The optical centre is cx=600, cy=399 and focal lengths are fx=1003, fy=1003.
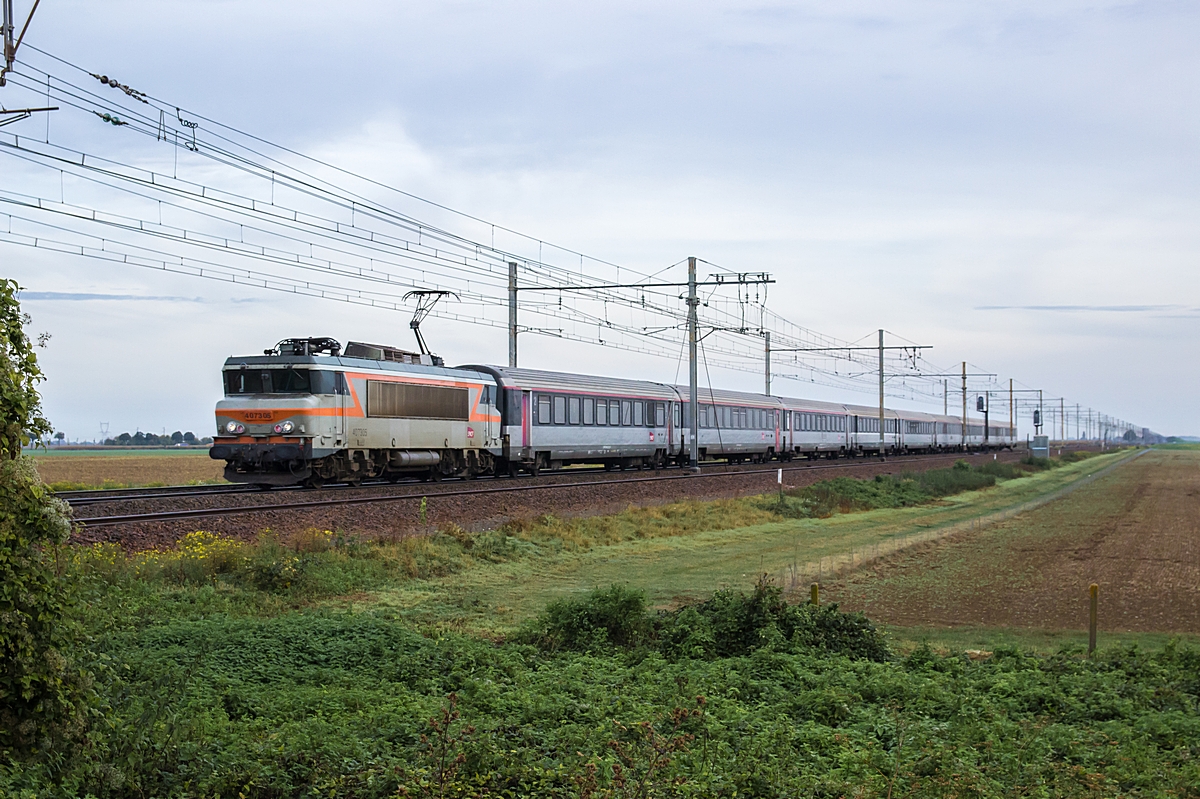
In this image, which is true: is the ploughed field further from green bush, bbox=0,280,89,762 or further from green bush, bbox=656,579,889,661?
green bush, bbox=0,280,89,762

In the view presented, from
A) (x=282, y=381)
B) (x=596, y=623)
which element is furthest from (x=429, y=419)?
(x=596, y=623)

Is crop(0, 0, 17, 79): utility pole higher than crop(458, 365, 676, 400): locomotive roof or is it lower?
higher

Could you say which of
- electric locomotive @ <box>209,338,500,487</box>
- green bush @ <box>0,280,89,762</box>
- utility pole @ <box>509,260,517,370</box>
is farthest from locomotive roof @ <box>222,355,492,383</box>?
green bush @ <box>0,280,89,762</box>

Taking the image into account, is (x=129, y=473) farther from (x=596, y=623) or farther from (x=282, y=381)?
(x=596, y=623)

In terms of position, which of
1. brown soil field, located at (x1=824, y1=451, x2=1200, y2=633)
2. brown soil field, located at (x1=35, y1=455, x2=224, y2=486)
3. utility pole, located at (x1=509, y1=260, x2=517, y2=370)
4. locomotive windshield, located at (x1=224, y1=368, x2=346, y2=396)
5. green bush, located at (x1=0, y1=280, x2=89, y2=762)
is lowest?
brown soil field, located at (x1=824, y1=451, x2=1200, y2=633)

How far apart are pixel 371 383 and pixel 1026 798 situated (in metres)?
22.0

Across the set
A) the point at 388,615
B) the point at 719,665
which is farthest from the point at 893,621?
the point at 388,615

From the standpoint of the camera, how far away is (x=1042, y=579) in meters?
20.5

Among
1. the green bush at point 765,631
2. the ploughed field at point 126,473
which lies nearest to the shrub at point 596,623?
the green bush at point 765,631

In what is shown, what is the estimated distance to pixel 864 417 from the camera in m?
74.0

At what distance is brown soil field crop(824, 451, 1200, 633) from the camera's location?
16203 millimetres

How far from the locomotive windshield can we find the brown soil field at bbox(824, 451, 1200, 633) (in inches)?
522

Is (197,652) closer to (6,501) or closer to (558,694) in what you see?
(558,694)

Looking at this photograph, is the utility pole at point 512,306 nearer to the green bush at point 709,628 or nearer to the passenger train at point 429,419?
the passenger train at point 429,419
